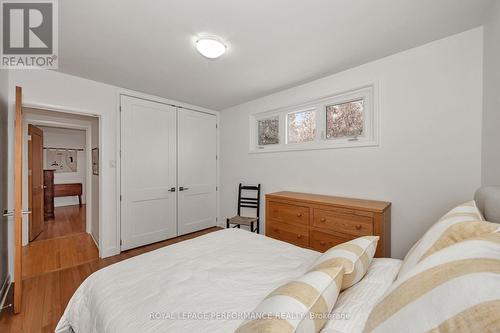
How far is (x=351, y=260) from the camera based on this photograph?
35.3 inches

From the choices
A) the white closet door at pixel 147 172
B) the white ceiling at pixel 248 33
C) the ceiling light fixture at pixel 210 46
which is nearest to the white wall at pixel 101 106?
the white closet door at pixel 147 172

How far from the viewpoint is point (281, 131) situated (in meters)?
3.21

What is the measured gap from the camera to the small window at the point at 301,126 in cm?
291

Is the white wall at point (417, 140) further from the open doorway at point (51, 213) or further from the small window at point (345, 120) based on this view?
the open doorway at point (51, 213)

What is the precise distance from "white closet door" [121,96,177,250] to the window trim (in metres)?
1.46

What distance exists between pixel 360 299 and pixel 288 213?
67.3 inches

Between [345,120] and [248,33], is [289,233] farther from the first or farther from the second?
[248,33]

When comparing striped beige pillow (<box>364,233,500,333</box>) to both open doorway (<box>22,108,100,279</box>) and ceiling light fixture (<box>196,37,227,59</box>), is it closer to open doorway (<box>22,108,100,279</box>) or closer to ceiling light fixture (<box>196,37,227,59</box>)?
ceiling light fixture (<box>196,37,227,59</box>)

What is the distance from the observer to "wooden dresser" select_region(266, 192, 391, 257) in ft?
6.27

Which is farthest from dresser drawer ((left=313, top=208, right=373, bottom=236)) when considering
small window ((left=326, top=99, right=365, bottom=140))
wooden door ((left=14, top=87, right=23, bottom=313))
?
wooden door ((left=14, top=87, right=23, bottom=313))

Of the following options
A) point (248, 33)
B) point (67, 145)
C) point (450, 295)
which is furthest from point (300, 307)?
point (67, 145)

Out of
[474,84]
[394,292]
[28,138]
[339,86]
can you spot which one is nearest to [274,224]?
[339,86]

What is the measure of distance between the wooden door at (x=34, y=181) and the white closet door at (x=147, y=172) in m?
1.76

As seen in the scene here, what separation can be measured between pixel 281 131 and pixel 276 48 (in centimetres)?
139
